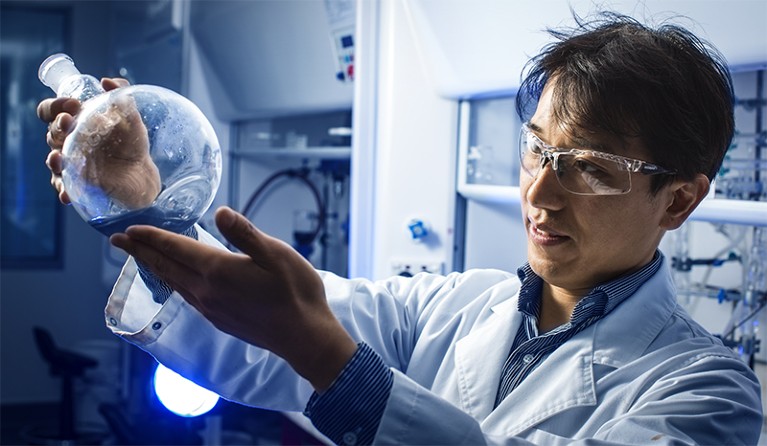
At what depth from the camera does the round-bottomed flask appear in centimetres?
106

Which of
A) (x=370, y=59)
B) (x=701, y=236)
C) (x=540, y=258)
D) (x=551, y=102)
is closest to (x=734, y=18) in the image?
(x=551, y=102)

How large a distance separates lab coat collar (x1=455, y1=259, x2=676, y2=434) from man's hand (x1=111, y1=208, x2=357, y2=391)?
0.44 meters

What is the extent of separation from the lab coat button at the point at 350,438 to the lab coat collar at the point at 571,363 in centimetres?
38

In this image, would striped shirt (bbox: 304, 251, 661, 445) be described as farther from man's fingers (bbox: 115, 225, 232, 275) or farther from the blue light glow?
the blue light glow

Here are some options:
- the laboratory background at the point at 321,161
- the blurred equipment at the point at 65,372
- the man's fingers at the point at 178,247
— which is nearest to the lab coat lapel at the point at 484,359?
the laboratory background at the point at 321,161

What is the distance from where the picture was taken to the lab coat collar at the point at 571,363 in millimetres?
1265

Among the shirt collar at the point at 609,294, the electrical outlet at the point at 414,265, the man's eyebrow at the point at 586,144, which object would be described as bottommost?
the electrical outlet at the point at 414,265

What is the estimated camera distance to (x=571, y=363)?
130 centimetres

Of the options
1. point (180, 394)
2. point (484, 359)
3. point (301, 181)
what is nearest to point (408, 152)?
point (180, 394)

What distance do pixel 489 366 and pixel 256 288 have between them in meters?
0.62

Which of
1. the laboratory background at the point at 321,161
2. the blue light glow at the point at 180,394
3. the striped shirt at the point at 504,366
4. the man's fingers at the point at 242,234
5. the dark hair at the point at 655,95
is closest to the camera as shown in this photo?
the man's fingers at the point at 242,234

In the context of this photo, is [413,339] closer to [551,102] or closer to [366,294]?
[366,294]

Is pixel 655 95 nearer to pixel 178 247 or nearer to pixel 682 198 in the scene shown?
pixel 682 198

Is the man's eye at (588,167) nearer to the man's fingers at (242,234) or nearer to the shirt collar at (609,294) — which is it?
the shirt collar at (609,294)
